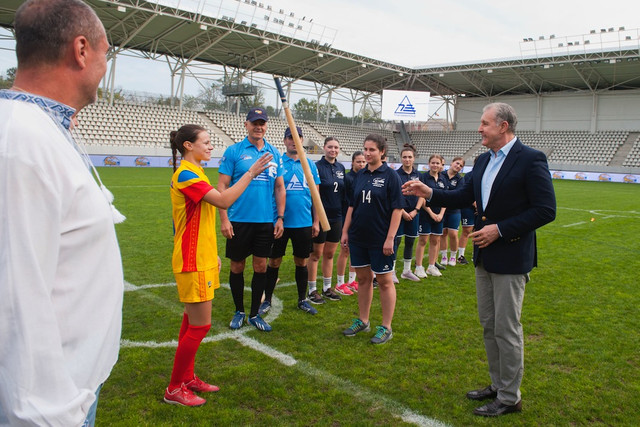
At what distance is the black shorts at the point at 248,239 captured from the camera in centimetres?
489

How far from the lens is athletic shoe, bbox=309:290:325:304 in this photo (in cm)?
606

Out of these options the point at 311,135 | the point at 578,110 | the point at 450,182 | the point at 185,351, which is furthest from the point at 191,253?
the point at 578,110

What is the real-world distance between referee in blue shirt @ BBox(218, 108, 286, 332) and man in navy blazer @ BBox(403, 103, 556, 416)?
2.31 metres

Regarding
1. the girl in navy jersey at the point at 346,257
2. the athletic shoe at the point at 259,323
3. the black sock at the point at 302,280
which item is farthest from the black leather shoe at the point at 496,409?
the girl in navy jersey at the point at 346,257

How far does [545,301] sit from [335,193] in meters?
3.27

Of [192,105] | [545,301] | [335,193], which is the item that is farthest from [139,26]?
[545,301]

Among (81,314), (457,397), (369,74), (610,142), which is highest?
(369,74)

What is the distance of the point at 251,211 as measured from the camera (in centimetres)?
486

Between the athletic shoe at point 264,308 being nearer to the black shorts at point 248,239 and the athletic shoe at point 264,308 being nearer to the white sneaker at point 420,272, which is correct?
the black shorts at point 248,239

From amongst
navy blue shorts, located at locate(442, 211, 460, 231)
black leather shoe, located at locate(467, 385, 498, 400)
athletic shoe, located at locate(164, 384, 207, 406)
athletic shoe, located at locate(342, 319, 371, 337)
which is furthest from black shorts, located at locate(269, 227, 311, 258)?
navy blue shorts, located at locate(442, 211, 460, 231)

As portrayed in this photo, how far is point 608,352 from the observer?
4559 millimetres

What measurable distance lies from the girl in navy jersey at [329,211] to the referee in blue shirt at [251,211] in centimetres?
136

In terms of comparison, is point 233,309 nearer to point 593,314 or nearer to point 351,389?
point 351,389

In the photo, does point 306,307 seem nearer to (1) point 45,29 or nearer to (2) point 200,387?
(2) point 200,387
